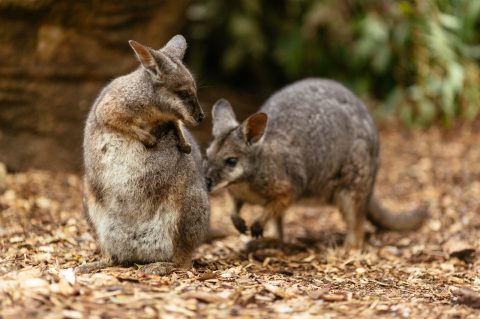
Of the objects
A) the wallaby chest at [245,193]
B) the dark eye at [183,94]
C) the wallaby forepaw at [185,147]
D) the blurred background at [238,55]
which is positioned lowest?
the wallaby chest at [245,193]

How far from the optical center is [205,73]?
13758mm

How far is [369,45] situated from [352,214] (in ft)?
14.9

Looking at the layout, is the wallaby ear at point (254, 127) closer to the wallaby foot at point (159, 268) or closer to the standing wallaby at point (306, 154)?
the standing wallaby at point (306, 154)

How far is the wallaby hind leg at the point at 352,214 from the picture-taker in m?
7.80

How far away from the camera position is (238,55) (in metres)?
12.8

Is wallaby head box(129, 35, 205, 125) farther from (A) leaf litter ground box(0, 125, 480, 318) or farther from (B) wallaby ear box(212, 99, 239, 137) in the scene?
(B) wallaby ear box(212, 99, 239, 137)

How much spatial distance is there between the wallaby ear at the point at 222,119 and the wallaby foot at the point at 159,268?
6.12 feet

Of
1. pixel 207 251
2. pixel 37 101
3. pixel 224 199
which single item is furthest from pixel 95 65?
pixel 207 251

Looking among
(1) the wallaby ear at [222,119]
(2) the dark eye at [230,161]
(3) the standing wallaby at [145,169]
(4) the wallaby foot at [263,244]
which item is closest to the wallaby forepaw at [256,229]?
(4) the wallaby foot at [263,244]

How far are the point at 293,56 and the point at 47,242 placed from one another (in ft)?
22.3

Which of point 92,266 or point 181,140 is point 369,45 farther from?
point 92,266

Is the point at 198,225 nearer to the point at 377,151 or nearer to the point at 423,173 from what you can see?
the point at 377,151

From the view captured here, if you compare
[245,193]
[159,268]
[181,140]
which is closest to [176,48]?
[181,140]

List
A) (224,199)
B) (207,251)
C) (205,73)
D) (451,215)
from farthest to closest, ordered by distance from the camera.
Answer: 1. (205,73)
2. (224,199)
3. (451,215)
4. (207,251)
